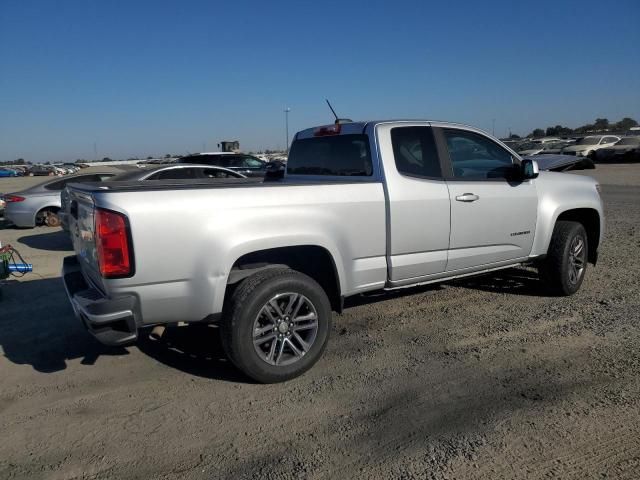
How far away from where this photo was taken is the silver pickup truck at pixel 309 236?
3.14 m

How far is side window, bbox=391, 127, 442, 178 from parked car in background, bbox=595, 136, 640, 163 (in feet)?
111

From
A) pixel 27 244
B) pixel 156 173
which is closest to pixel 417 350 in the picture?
pixel 156 173

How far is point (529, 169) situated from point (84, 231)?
396 cm

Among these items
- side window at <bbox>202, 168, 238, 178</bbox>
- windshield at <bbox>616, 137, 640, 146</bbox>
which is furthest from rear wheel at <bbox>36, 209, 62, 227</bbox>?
windshield at <bbox>616, 137, 640, 146</bbox>

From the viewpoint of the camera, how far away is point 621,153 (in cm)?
3266

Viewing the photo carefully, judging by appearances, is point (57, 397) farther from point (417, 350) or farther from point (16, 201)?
point (16, 201)

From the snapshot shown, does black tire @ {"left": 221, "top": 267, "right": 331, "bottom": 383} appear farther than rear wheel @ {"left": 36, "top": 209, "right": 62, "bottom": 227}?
No

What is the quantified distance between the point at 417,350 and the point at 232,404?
163cm

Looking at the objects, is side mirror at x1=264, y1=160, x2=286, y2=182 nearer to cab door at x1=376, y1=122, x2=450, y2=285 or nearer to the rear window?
the rear window

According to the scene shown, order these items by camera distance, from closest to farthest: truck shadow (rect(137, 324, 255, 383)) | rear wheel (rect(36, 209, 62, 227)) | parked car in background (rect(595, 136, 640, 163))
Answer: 1. truck shadow (rect(137, 324, 255, 383))
2. rear wheel (rect(36, 209, 62, 227))
3. parked car in background (rect(595, 136, 640, 163))

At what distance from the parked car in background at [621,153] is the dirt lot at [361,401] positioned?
3226cm

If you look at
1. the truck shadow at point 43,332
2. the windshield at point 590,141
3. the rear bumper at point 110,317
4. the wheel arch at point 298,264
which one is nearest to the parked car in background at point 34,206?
the truck shadow at point 43,332

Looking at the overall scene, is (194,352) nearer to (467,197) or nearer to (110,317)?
(110,317)

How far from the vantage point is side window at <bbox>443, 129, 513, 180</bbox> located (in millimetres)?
4688
